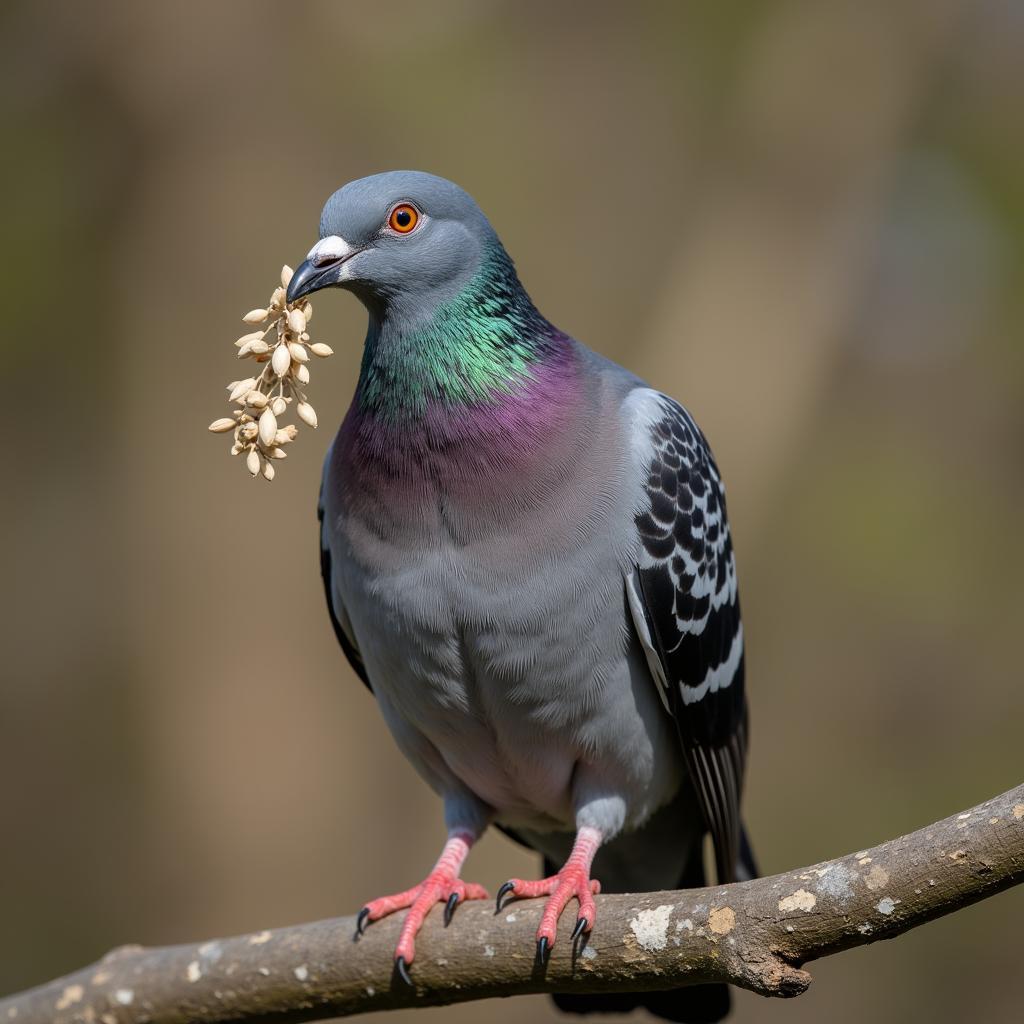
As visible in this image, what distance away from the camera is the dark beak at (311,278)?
429 centimetres

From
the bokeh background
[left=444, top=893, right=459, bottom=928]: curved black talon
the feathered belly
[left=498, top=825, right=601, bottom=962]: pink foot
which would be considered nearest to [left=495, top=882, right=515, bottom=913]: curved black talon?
[left=498, top=825, right=601, bottom=962]: pink foot

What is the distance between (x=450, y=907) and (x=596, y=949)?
745mm

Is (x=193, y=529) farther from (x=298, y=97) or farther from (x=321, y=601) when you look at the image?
(x=298, y=97)

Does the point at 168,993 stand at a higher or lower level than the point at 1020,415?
lower

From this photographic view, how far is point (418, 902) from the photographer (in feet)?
15.4

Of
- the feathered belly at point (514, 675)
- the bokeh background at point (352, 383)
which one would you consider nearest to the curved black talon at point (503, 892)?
the feathered belly at point (514, 675)

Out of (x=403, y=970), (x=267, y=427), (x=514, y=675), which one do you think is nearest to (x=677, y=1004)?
(x=403, y=970)

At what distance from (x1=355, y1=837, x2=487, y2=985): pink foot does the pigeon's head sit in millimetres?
2100

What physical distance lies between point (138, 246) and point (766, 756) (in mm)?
7627

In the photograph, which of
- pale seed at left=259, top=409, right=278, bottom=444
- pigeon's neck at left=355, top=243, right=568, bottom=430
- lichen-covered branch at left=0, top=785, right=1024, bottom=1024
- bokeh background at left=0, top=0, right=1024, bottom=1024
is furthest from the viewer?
bokeh background at left=0, top=0, right=1024, bottom=1024

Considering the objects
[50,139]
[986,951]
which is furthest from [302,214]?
[986,951]

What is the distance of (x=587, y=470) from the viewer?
4676 millimetres

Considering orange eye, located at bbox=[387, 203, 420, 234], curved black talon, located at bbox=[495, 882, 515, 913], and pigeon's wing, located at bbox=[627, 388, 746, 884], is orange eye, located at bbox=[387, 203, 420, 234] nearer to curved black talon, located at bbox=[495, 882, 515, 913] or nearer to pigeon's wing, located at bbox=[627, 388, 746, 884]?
pigeon's wing, located at bbox=[627, 388, 746, 884]

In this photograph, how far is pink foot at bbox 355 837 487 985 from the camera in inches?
174
